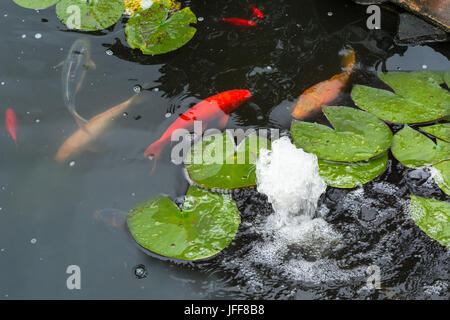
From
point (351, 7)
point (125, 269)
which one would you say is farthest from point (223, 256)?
point (351, 7)

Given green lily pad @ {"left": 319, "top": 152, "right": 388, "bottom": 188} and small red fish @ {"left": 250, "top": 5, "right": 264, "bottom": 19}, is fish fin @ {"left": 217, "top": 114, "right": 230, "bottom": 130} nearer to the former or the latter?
green lily pad @ {"left": 319, "top": 152, "right": 388, "bottom": 188}

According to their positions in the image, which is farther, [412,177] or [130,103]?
[130,103]

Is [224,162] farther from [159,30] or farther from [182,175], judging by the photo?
[159,30]

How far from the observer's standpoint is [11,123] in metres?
2.75

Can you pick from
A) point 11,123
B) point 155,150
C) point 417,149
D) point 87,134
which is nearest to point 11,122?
point 11,123

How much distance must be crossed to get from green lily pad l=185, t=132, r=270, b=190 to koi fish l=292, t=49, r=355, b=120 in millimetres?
363

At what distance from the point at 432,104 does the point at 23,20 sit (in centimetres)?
277

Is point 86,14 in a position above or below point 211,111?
above

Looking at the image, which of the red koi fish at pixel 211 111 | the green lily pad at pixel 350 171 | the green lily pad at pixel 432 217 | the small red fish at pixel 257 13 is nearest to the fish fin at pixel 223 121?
the red koi fish at pixel 211 111

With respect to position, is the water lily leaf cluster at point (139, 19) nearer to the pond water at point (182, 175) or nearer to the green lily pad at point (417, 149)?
the pond water at point (182, 175)

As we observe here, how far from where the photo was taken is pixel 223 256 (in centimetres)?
220

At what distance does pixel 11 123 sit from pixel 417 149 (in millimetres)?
2302

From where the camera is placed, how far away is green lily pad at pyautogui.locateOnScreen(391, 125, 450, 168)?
8.23 ft
